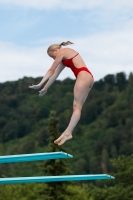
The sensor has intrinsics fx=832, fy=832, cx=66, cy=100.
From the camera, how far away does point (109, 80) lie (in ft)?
438

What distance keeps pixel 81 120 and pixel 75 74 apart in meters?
114

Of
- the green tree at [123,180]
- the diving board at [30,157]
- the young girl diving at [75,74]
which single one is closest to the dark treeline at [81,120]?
the green tree at [123,180]

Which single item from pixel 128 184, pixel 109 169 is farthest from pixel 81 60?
pixel 109 169

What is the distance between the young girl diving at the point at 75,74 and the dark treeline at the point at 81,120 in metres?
91.9

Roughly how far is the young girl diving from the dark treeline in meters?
91.9

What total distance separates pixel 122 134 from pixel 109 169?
37.7 feet

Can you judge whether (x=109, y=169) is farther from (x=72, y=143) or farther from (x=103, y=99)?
(x=103, y=99)

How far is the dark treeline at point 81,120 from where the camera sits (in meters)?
109

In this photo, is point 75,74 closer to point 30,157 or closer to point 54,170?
point 30,157

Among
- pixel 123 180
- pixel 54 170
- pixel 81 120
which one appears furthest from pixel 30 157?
pixel 81 120

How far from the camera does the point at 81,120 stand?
127m

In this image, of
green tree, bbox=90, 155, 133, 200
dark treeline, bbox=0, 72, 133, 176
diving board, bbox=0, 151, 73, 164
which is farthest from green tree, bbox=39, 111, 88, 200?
dark treeline, bbox=0, 72, 133, 176

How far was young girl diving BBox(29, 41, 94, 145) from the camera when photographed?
12203 mm

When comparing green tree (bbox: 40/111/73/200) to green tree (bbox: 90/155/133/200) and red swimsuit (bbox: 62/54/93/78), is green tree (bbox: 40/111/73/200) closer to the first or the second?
green tree (bbox: 90/155/133/200)
